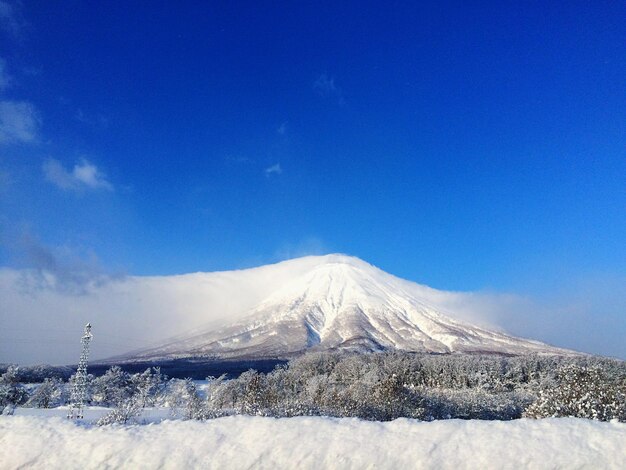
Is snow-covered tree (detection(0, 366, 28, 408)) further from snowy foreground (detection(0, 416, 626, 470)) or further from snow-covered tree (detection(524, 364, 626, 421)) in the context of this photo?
snow-covered tree (detection(524, 364, 626, 421))

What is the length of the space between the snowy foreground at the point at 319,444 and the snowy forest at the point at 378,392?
9.22 feet

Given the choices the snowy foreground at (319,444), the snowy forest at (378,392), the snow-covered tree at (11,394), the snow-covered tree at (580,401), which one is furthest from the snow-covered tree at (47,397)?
the snow-covered tree at (580,401)

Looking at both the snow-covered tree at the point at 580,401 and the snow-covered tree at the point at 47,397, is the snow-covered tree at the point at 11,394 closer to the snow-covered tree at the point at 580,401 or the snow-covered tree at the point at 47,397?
the snow-covered tree at the point at 47,397

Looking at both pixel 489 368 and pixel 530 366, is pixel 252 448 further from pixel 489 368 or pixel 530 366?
pixel 530 366

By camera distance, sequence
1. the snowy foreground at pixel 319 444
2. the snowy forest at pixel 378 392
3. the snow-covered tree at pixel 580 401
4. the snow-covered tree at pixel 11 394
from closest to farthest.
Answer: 1. the snowy foreground at pixel 319 444
2. the snow-covered tree at pixel 580 401
3. the snowy forest at pixel 378 392
4. the snow-covered tree at pixel 11 394

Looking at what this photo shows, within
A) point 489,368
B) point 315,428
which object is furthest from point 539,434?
point 489,368

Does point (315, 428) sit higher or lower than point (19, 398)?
higher

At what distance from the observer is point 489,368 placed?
2569 inches

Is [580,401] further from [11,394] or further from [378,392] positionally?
[11,394]

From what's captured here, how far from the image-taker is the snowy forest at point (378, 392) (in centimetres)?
1438

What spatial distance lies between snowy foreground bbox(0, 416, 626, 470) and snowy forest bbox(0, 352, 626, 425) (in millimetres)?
2812

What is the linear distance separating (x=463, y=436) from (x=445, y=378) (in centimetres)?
5643

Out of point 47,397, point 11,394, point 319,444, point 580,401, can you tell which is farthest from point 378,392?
point 11,394

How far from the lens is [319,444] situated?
30.8 feet
